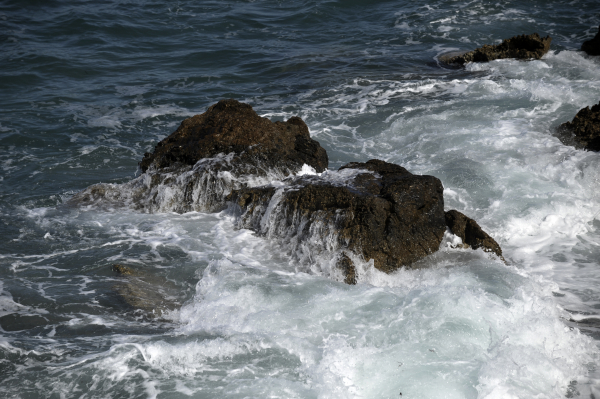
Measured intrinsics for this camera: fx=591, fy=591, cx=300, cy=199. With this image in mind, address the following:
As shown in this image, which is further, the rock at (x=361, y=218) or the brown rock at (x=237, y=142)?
the brown rock at (x=237, y=142)

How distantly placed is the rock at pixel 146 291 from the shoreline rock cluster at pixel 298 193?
1346 mm

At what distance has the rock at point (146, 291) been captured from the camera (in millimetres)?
5561

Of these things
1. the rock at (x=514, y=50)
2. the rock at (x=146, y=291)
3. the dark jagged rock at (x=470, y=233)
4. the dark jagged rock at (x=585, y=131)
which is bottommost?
the rock at (x=146, y=291)

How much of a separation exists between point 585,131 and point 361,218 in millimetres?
4514

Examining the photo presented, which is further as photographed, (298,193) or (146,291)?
(298,193)

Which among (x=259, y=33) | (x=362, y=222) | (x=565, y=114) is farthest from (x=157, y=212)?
(x=259, y=33)

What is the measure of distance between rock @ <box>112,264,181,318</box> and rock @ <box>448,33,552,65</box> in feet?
32.7

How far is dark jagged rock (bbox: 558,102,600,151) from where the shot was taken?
848 cm

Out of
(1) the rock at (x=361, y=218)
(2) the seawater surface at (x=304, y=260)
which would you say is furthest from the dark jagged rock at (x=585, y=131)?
(1) the rock at (x=361, y=218)

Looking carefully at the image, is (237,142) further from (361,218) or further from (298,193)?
(361,218)

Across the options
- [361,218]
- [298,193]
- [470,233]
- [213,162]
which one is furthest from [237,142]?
[470,233]

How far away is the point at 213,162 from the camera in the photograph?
301 inches

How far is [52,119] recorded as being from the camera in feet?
37.5

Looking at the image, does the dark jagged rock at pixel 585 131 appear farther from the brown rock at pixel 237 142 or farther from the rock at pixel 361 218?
the brown rock at pixel 237 142
